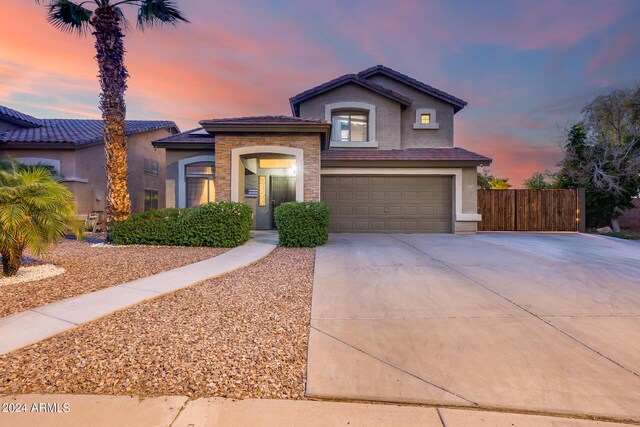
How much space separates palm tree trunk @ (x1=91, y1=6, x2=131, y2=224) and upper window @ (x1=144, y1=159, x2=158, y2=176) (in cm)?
919

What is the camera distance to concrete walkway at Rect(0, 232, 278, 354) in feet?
10.5

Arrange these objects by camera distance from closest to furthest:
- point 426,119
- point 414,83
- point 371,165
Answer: point 371,165 → point 414,83 → point 426,119

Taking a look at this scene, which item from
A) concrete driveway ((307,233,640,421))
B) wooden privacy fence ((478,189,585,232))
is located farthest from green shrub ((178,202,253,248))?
wooden privacy fence ((478,189,585,232))

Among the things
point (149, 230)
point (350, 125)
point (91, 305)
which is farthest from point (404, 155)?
point (91, 305)

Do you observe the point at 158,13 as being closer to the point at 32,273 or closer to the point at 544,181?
the point at 32,273

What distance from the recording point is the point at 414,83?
1484 centimetres

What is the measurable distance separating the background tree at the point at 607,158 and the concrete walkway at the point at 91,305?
56.0ft

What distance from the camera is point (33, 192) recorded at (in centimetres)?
544

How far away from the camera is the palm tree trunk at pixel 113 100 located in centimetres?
916

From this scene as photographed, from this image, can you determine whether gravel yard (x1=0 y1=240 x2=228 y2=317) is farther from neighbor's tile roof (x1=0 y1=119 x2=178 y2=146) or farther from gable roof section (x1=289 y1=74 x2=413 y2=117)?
gable roof section (x1=289 y1=74 x2=413 y2=117)

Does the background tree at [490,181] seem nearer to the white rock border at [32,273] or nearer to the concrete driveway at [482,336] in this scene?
the concrete driveway at [482,336]

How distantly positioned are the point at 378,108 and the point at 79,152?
46.0 feet

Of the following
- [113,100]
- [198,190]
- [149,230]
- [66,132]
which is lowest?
[149,230]

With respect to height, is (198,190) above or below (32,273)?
above
